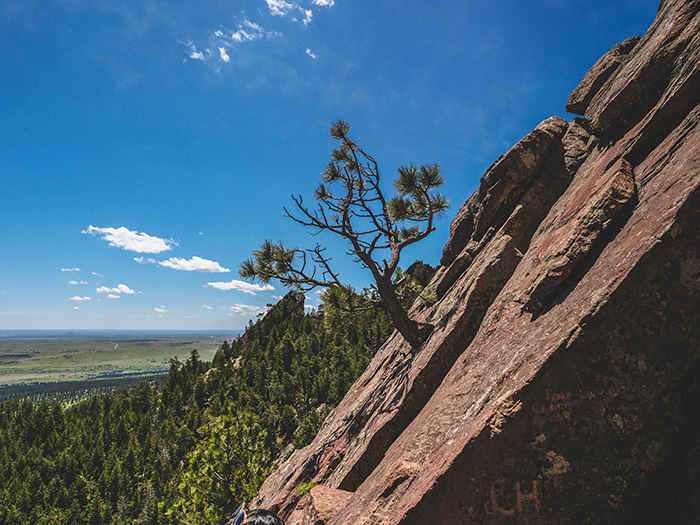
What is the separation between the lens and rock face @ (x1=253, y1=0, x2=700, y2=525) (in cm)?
468

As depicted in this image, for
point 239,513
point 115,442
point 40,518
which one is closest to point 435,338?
point 239,513

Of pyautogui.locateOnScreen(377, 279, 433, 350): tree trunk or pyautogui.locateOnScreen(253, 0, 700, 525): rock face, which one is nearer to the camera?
pyautogui.locateOnScreen(253, 0, 700, 525): rock face

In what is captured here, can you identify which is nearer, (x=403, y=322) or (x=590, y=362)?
(x=590, y=362)

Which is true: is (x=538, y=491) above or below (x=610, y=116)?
below

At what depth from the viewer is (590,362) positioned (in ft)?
16.1

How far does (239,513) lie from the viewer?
577cm

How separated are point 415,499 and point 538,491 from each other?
Answer: 187 centimetres

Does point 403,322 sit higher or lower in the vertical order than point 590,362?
higher

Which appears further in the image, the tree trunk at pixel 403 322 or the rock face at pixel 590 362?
the tree trunk at pixel 403 322

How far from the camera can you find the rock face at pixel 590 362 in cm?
468

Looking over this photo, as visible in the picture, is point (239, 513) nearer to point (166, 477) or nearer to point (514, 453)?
point (514, 453)

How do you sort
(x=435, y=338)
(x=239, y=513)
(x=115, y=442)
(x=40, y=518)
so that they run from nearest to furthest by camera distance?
(x=239, y=513) < (x=435, y=338) < (x=40, y=518) < (x=115, y=442)

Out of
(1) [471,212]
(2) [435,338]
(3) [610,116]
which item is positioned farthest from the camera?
(1) [471,212]

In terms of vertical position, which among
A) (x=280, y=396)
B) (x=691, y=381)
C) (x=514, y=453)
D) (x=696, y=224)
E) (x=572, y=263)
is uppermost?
(x=696, y=224)
